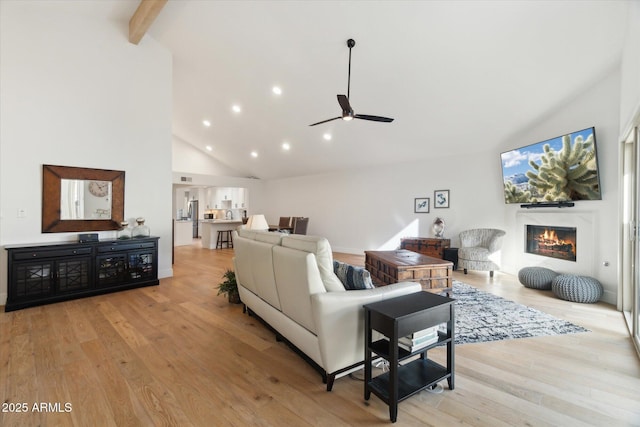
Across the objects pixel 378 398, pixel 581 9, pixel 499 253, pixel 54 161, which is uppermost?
pixel 581 9

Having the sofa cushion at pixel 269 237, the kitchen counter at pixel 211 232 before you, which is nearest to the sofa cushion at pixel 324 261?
the sofa cushion at pixel 269 237

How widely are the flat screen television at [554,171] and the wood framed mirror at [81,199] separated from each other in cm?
687

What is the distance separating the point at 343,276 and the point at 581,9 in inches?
150

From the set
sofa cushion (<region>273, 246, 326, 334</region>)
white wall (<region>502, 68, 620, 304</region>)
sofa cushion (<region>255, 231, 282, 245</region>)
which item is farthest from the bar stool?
white wall (<region>502, 68, 620, 304</region>)

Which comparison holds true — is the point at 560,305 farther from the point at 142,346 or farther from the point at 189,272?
the point at 189,272

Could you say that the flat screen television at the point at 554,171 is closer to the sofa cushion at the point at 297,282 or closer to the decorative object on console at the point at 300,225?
the sofa cushion at the point at 297,282

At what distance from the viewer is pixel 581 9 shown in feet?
9.72

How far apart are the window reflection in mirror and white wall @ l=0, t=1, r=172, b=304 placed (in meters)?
0.24

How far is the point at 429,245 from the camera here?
19.7ft

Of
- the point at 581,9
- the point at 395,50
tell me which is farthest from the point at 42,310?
the point at 581,9

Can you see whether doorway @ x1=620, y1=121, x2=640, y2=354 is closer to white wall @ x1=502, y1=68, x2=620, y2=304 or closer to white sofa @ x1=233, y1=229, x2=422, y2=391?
white wall @ x1=502, y1=68, x2=620, y2=304

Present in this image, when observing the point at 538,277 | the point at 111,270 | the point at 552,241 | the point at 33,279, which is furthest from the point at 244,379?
the point at 552,241

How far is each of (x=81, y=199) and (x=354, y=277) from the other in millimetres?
4430

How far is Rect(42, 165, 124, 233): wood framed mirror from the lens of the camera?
393 centimetres
